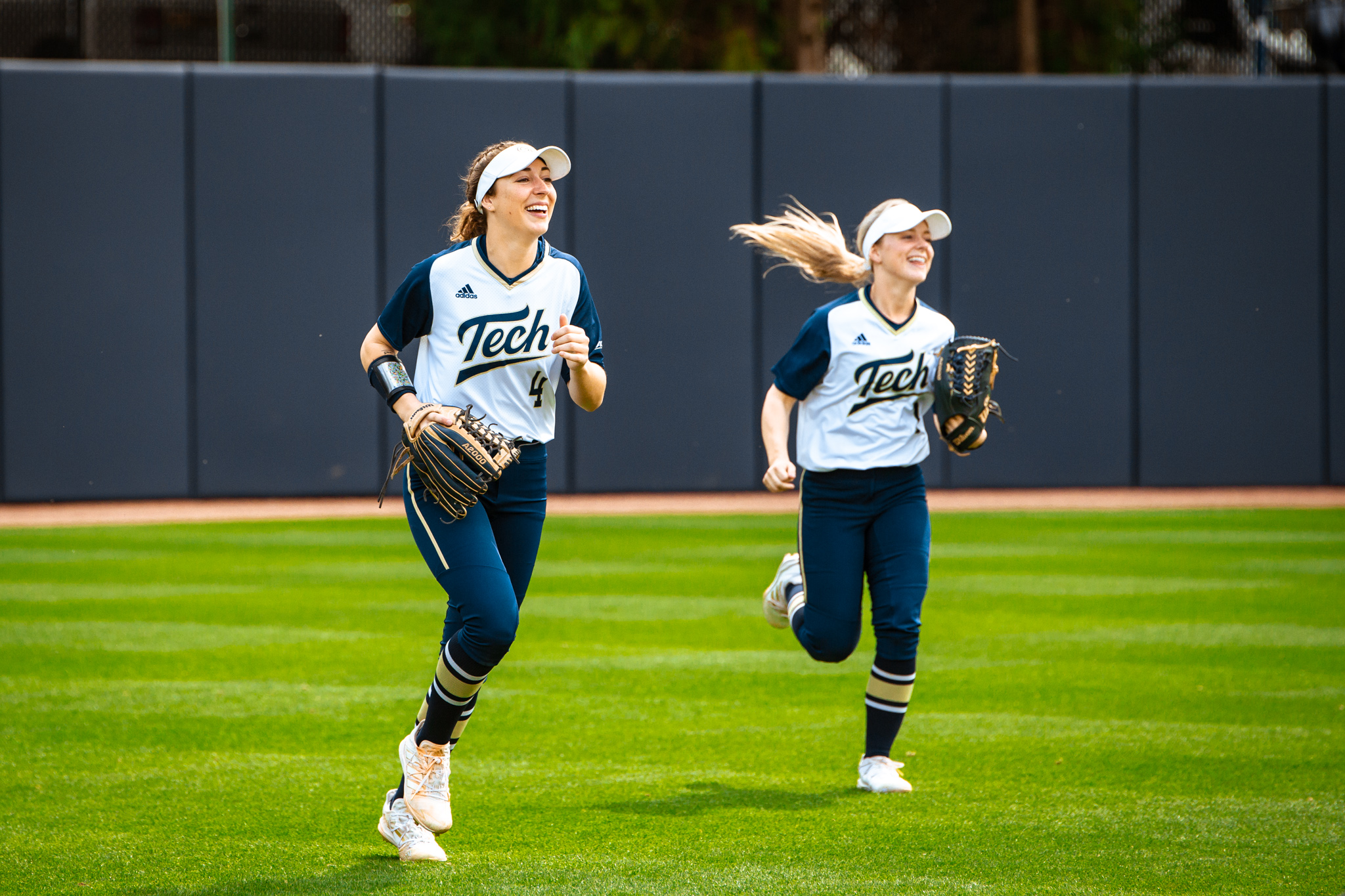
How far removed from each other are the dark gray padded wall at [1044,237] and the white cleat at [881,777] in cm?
1183

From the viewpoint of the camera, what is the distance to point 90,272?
50.8 feet

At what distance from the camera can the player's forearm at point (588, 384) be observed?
14.6 ft

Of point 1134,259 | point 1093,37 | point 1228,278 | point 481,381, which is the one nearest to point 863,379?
point 481,381

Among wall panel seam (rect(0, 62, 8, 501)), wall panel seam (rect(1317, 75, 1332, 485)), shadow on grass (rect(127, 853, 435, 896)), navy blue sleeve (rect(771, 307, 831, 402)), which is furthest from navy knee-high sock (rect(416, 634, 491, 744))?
wall panel seam (rect(1317, 75, 1332, 485))

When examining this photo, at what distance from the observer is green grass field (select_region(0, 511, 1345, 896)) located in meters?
4.38

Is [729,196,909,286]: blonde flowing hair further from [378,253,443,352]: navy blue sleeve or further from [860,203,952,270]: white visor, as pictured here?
[378,253,443,352]: navy blue sleeve

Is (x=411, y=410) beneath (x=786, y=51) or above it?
beneath

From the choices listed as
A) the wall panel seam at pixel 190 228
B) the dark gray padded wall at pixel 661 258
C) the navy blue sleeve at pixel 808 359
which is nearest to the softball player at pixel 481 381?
the navy blue sleeve at pixel 808 359

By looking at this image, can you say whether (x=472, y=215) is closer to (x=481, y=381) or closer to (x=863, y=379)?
(x=481, y=381)

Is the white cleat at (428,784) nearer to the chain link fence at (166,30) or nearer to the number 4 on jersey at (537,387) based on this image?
the number 4 on jersey at (537,387)

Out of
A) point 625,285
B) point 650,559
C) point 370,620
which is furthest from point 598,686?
point 625,285

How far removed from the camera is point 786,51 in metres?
20.8

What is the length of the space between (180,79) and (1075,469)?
1086 cm

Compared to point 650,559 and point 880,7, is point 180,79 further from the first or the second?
point 880,7
